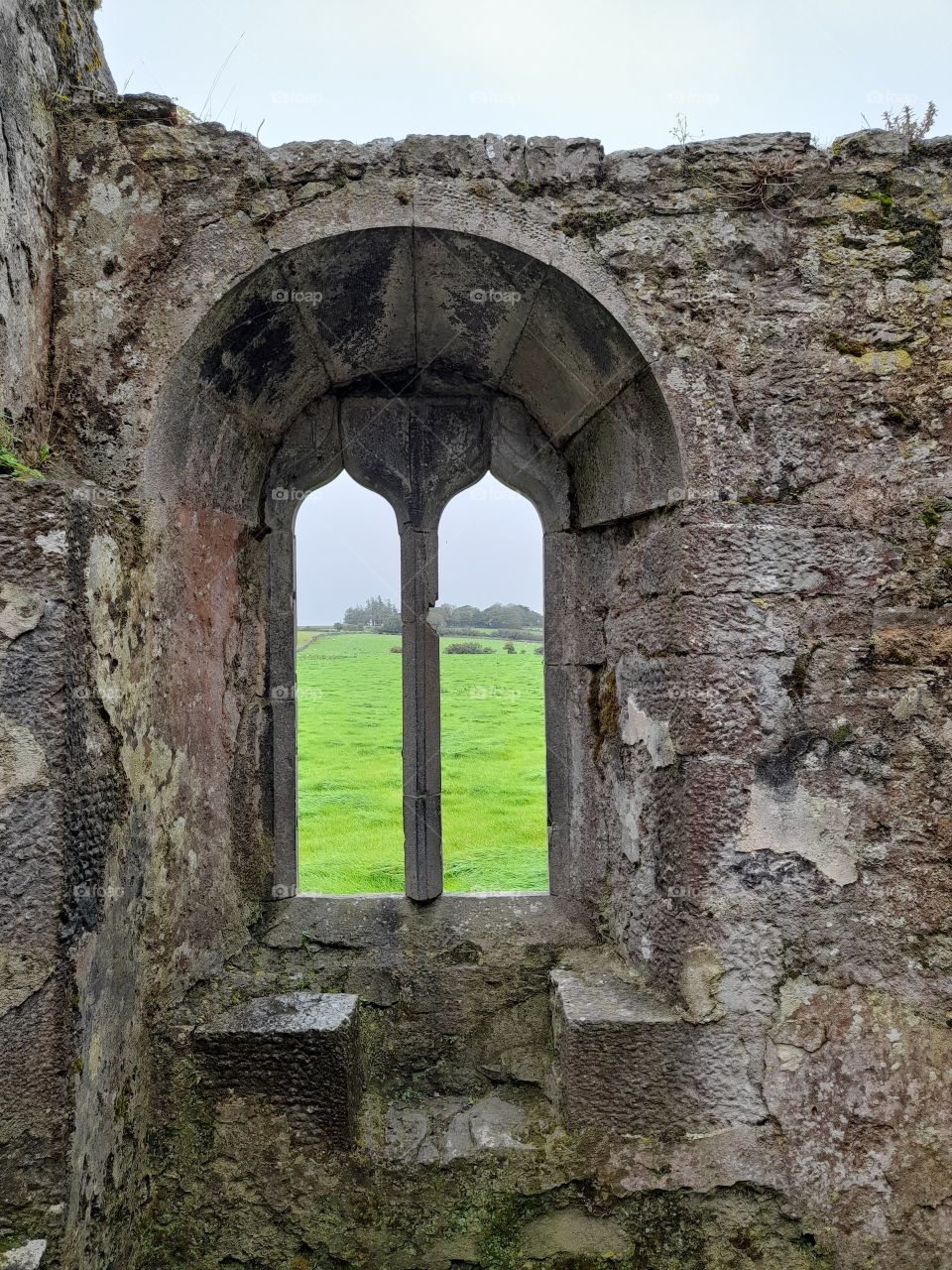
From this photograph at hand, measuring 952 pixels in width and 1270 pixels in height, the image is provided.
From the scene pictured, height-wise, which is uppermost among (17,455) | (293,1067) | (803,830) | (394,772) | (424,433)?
(424,433)

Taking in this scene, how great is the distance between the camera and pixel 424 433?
3.10m

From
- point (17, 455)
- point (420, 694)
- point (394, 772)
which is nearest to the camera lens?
point (17, 455)

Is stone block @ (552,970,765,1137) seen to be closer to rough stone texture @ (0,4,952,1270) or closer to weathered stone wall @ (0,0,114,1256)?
rough stone texture @ (0,4,952,1270)

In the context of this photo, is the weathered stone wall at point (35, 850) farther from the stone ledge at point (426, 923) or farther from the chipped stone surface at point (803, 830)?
the chipped stone surface at point (803, 830)

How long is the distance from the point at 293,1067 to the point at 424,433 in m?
2.26

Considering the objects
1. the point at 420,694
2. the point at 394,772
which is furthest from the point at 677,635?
the point at 394,772

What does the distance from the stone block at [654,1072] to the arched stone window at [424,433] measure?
672 millimetres

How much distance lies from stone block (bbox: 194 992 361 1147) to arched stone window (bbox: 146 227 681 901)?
26.1 inches

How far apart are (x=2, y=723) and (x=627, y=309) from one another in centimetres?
199

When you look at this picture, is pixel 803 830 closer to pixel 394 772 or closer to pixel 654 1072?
pixel 654 1072

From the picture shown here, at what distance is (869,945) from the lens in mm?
2225

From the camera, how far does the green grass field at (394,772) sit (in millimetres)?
3551

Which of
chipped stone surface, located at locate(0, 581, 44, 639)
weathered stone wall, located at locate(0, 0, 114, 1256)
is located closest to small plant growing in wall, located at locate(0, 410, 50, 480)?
weathered stone wall, located at locate(0, 0, 114, 1256)

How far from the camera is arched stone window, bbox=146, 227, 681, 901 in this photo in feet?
7.75
